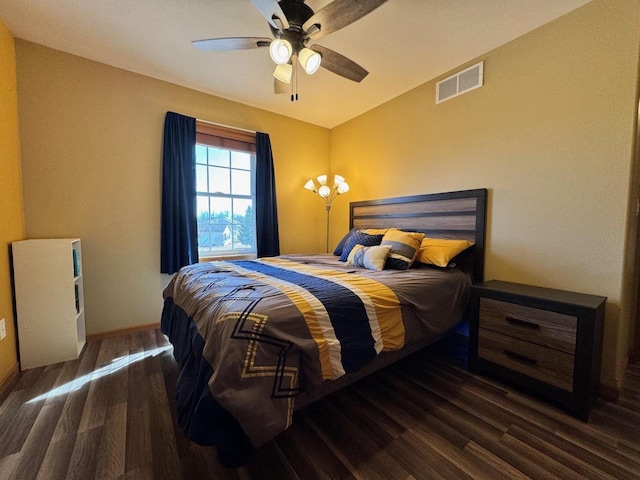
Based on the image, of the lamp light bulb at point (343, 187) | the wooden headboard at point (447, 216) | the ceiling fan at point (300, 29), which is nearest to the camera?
the ceiling fan at point (300, 29)

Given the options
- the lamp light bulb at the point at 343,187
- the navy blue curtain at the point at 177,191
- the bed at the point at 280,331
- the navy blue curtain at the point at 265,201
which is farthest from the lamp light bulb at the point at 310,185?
the bed at the point at 280,331

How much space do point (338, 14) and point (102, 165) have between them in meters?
2.55

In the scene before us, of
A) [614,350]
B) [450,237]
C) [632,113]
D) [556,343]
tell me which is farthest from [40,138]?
[614,350]

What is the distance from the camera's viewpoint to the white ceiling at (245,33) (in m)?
1.81

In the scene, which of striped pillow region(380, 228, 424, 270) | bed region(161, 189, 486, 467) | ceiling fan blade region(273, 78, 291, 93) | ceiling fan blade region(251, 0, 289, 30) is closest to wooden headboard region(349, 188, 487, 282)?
bed region(161, 189, 486, 467)

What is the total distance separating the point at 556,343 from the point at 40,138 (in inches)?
169

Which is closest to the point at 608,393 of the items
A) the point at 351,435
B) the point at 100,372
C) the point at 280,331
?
the point at 351,435

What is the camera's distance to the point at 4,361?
1.81m

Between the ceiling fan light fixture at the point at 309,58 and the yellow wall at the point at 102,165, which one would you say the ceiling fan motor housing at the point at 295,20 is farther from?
the yellow wall at the point at 102,165

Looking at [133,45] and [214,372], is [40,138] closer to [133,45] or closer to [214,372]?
[133,45]

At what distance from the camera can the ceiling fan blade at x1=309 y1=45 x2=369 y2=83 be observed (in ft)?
6.03

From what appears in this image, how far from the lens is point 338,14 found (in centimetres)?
149

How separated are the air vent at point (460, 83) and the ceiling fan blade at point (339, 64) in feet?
3.36

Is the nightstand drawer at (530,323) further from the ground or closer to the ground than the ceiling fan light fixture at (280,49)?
closer to the ground
